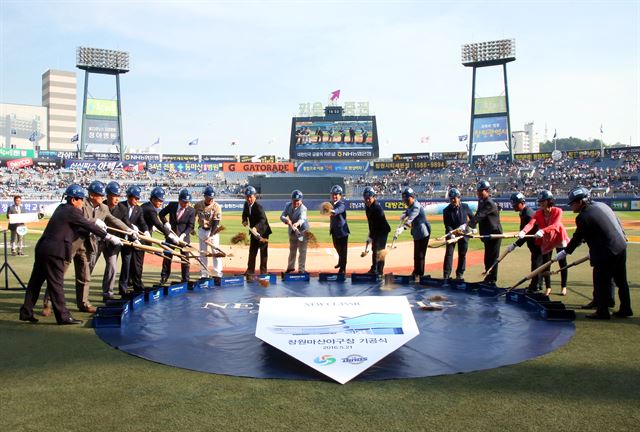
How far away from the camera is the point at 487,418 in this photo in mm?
4012

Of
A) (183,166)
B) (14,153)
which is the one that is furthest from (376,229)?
(14,153)

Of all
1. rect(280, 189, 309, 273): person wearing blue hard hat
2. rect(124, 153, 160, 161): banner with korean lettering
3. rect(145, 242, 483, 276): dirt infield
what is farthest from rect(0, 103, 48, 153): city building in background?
rect(280, 189, 309, 273): person wearing blue hard hat

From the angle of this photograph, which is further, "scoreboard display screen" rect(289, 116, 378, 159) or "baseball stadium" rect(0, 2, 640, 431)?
"scoreboard display screen" rect(289, 116, 378, 159)

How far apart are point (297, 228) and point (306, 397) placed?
721 centimetres

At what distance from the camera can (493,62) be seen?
59.4 metres

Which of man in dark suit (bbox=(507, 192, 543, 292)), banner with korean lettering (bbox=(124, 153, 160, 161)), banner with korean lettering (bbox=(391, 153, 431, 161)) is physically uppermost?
banner with korean lettering (bbox=(391, 153, 431, 161))

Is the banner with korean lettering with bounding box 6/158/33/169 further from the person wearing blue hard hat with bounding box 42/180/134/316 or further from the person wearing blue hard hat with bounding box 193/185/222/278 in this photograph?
the person wearing blue hard hat with bounding box 42/180/134/316

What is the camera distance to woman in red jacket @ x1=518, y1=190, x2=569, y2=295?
30.6 feet

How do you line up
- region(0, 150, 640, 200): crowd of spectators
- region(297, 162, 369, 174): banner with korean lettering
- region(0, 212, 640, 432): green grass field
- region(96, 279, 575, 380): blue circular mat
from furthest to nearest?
region(297, 162, 369, 174): banner with korean lettering < region(0, 150, 640, 200): crowd of spectators < region(96, 279, 575, 380): blue circular mat < region(0, 212, 640, 432): green grass field

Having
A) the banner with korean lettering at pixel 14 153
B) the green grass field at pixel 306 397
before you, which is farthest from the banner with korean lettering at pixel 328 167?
the green grass field at pixel 306 397

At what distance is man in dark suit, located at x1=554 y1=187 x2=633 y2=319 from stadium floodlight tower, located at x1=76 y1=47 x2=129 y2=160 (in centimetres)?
6252

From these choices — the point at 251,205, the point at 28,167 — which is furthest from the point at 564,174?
the point at 28,167

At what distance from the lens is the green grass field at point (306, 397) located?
12.9ft

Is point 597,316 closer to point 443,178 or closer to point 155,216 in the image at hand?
point 155,216
